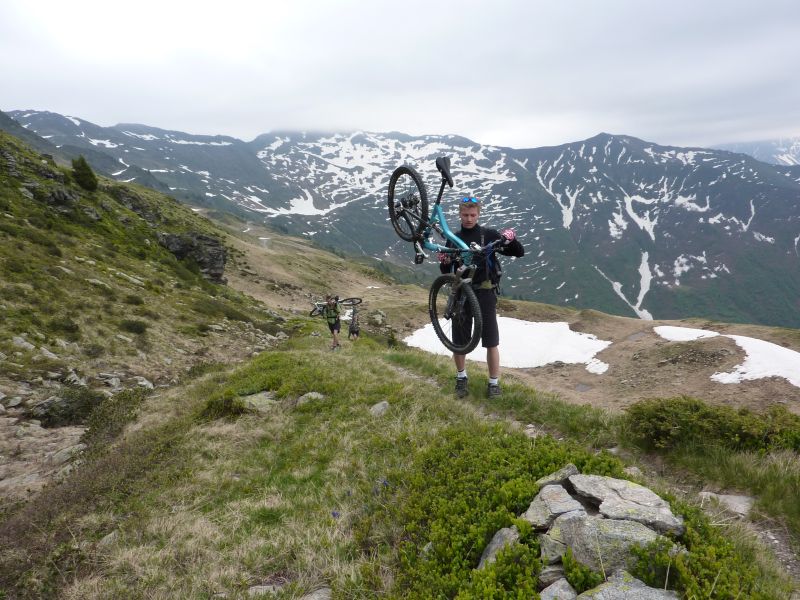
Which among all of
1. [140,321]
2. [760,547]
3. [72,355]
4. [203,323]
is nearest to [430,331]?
[203,323]

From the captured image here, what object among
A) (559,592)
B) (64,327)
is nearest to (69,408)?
(64,327)

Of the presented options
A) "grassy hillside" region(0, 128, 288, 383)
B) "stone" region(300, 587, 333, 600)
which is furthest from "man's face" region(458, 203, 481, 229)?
"grassy hillside" region(0, 128, 288, 383)

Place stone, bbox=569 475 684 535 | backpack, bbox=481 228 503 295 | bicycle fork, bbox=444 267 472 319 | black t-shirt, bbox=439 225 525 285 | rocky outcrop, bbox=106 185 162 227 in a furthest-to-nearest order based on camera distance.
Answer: rocky outcrop, bbox=106 185 162 227
bicycle fork, bbox=444 267 472 319
backpack, bbox=481 228 503 295
black t-shirt, bbox=439 225 525 285
stone, bbox=569 475 684 535

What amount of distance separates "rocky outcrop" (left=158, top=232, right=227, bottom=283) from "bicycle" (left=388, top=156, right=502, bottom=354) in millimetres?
34602

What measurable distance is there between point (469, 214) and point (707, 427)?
5971mm

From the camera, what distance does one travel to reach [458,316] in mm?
9414

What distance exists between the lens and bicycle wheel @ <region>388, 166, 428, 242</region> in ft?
36.6

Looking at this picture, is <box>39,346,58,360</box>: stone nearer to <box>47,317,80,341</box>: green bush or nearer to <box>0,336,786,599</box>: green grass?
<box>47,317,80,341</box>: green bush

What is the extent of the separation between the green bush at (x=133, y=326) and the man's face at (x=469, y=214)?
17.9 m

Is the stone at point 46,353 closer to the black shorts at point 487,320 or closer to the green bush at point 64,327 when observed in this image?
the green bush at point 64,327

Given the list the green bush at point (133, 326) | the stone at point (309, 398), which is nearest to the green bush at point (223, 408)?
the stone at point (309, 398)

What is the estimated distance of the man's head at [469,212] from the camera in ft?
30.9

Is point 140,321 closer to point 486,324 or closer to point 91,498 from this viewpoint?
point 91,498

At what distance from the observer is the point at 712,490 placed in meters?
5.67
